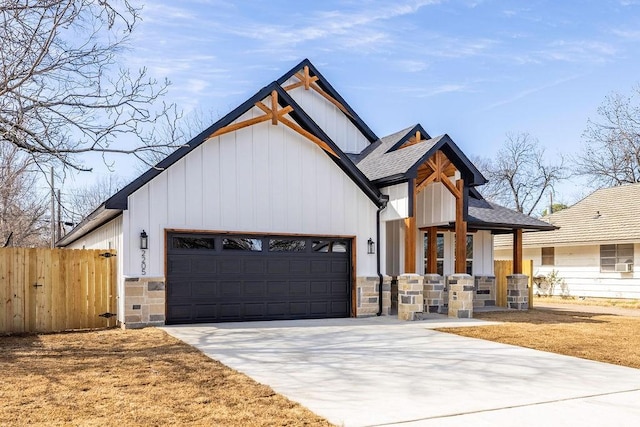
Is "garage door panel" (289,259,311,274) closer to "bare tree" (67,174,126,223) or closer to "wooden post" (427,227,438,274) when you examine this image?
"wooden post" (427,227,438,274)

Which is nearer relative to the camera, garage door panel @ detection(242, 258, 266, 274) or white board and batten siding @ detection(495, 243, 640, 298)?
garage door panel @ detection(242, 258, 266, 274)

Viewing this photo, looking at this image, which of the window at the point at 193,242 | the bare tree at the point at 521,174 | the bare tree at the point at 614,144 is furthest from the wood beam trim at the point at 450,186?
the bare tree at the point at 521,174

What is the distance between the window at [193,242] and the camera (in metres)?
12.4

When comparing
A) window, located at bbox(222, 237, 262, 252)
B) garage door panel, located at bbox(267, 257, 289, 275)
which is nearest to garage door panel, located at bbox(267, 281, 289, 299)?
garage door panel, located at bbox(267, 257, 289, 275)

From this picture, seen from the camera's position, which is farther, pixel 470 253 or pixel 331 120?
pixel 331 120

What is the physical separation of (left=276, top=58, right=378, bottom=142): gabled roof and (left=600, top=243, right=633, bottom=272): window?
33.6 feet

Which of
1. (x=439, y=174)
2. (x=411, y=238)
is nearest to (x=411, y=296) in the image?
(x=411, y=238)

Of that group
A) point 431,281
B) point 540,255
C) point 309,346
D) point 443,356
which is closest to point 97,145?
point 309,346

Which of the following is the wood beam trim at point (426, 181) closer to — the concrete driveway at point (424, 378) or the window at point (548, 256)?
the concrete driveway at point (424, 378)

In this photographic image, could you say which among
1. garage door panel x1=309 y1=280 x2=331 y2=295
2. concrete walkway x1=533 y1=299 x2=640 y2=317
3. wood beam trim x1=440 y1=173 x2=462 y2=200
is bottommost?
concrete walkway x1=533 y1=299 x2=640 y2=317

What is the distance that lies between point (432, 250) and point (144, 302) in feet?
27.6

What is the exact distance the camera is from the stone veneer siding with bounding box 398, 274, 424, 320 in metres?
13.6

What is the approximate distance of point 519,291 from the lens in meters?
17.2

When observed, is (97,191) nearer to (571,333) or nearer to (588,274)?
(588,274)
